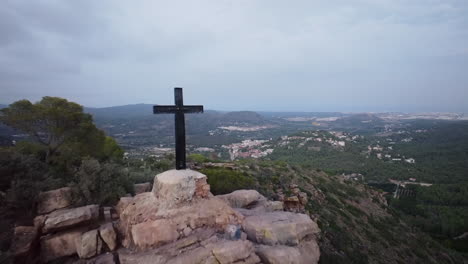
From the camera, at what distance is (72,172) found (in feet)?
38.3

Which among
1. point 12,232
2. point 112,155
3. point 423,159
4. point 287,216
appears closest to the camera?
point 12,232

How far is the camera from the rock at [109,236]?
6.23 metres

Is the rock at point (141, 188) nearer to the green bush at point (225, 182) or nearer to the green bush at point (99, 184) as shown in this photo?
the green bush at point (99, 184)

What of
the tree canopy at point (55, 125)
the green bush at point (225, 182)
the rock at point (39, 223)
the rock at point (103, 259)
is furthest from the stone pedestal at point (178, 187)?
the tree canopy at point (55, 125)

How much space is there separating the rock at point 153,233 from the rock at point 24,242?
2835 mm

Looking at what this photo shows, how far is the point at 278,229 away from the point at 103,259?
5083 millimetres

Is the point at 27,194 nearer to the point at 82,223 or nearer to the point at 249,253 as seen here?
the point at 82,223

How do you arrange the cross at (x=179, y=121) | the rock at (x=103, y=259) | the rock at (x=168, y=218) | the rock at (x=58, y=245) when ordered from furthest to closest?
the cross at (x=179, y=121) < the rock at (x=58, y=245) < the rock at (x=168, y=218) < the rock at (x=103, y=259)

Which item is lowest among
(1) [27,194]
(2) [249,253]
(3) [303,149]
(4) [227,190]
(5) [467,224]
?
(5) [467,224]

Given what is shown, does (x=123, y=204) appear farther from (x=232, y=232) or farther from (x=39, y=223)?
(x=232, y=232)

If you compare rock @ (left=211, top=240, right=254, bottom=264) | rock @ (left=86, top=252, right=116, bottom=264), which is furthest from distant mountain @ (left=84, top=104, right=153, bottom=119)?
rock @ (left=211, top=240, right=254, bottom=264)

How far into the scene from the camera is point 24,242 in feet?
19.8

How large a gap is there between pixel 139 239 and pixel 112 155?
45.3ft

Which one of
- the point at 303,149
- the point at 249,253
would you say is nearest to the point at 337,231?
the point at 249,253
